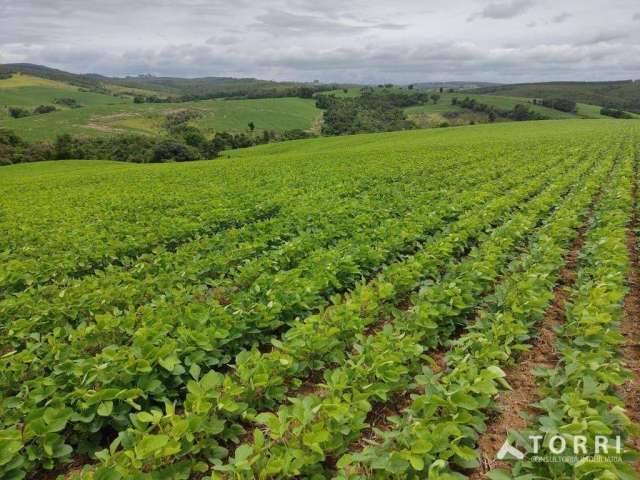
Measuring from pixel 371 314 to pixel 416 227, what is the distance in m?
4.34

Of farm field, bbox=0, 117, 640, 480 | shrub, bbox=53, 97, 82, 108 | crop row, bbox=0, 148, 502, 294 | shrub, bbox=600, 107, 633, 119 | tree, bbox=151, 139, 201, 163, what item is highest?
shrub, bbox=53, 97, 82, 108

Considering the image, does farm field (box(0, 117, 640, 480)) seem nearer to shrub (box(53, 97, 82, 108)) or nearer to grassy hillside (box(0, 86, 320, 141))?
grassy hillside (box(0, 86, 320, 141))

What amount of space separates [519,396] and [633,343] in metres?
2.43

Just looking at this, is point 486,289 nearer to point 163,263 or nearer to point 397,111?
point 163,263

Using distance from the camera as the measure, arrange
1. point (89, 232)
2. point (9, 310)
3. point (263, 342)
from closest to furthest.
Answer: point (263, 342)
point (9, 310)
point (89, 232)

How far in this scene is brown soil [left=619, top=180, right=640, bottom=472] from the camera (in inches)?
167

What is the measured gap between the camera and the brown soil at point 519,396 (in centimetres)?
369

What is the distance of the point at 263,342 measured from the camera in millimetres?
5418

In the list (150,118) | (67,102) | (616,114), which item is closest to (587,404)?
(150,118)

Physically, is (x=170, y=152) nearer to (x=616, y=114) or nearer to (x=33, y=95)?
(x=616, y=114)

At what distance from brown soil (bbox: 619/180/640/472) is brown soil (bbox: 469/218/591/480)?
2.58 ft

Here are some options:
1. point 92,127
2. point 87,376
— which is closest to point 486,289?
point 87,376

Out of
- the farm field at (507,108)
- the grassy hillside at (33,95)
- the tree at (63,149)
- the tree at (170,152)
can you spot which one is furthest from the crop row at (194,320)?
the grassy hillside at (33,95)

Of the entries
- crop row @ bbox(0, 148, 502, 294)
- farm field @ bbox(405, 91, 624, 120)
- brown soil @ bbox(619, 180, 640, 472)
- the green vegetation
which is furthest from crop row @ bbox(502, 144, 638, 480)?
farm field @ bbox(405, 91, 624, 120)
